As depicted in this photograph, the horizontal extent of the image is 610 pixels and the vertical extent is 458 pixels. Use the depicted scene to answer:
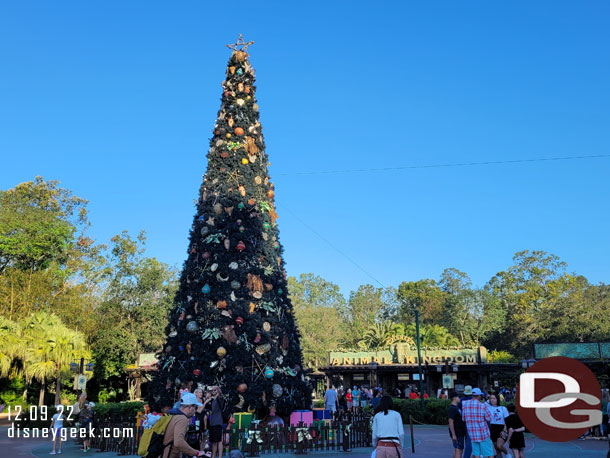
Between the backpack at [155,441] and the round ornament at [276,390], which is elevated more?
the backpack at [155,441]

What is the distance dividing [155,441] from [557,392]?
644cm

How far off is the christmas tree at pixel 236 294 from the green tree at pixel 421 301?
54874 mm

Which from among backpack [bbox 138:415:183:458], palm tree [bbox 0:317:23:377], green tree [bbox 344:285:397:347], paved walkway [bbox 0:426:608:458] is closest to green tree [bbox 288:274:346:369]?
green tree [bbox 344:285:397:347]

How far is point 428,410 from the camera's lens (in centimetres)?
2111

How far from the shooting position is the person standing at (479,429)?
7727 mm

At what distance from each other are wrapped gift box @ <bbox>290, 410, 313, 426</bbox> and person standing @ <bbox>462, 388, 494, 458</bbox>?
5.26m

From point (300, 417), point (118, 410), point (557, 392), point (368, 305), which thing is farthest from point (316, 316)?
point (557, 392)

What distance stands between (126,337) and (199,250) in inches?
870

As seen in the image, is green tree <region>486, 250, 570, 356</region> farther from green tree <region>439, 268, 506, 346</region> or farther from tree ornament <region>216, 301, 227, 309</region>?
tree ornament <region>216, 301, 227, 309</region>

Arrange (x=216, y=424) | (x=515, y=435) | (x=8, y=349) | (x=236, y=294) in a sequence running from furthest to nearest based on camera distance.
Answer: (x=8, y=349) < (x=236, y=294) < (x=216, y=424) < (x=515, y=435)

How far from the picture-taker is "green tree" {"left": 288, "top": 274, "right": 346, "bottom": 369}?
5248 cm

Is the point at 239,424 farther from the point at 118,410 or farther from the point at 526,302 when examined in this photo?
the point at 526,302

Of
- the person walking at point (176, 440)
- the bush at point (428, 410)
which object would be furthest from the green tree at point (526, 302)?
the person walking at point (176, 440)

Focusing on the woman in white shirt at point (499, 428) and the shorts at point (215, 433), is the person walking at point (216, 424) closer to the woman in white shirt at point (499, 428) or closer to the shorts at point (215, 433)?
the shorts at point (215, 433)
